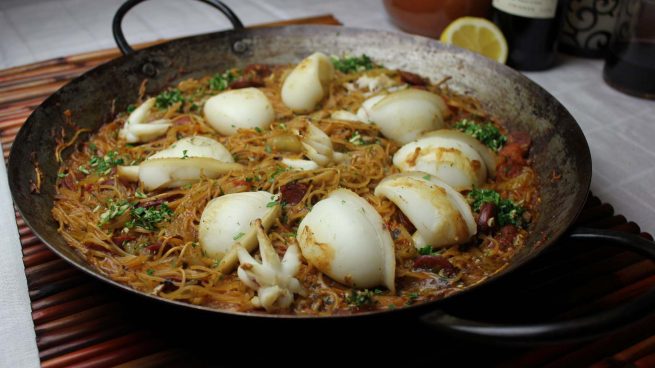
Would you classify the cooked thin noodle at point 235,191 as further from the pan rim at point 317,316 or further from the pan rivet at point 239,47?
the pan rivet at point 239,47

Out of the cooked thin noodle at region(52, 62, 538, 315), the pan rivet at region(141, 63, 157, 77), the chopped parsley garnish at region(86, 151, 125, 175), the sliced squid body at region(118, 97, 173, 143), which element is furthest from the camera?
the pan rivet at region(141, 63, 157, 77)

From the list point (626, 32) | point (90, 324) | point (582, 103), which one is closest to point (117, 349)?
point (90, 324)

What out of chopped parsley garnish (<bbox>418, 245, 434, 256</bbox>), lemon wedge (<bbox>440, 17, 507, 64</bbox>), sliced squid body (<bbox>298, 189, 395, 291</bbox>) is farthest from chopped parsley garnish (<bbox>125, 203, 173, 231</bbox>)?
lemon wedge (<bbox>440, 17, 507, 64</bbox>)

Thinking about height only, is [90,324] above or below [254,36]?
below

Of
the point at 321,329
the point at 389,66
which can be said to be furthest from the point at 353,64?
the point at 321,329

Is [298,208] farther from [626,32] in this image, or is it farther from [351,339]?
[626,32]

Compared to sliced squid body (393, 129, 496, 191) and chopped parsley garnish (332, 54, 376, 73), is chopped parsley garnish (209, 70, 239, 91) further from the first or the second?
sliced squid body (393, 129, 496, 191)
